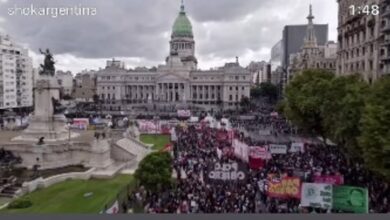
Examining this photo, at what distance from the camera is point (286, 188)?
7637 millimetres

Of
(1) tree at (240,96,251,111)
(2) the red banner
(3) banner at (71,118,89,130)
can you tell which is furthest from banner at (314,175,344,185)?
(3) banner at (71,118,89,130)

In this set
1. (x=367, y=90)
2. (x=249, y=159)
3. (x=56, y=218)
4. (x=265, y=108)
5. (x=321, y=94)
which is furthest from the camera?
(x=321, y=94)

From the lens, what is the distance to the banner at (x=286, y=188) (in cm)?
759

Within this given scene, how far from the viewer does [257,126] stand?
1384 centimetres

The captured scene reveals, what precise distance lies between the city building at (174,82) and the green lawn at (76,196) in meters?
1.94

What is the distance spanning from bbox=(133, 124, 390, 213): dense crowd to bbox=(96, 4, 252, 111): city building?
148 centimetres

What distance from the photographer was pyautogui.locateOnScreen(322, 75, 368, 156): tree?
1078 centimetres

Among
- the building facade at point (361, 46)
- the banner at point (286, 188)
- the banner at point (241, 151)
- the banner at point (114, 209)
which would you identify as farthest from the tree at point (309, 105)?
the banner at point (114, 209)

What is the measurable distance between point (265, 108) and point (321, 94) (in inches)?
139

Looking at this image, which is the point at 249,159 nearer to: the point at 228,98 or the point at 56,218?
the point at 228,98

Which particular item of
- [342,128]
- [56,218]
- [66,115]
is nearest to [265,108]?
[342,128]

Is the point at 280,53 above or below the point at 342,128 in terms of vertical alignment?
above

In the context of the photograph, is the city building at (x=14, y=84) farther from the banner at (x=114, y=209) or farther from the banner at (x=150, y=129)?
the banner at (x=114, y=209)

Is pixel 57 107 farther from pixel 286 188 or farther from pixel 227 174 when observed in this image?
pixel 286 188
